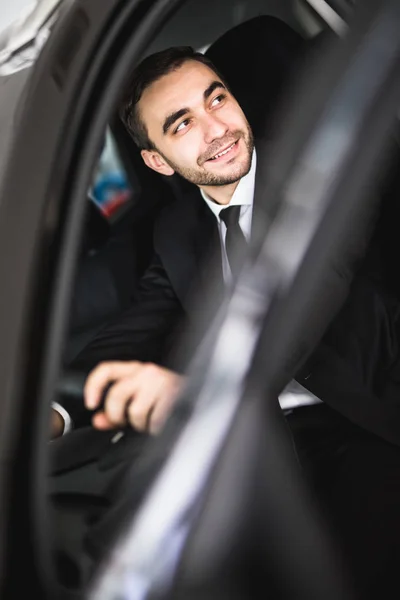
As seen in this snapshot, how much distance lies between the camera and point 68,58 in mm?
646

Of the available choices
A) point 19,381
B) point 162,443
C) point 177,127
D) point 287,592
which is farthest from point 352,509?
point 177,127

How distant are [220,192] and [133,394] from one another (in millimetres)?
428

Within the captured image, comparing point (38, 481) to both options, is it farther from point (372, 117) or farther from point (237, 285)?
point (372, 117)

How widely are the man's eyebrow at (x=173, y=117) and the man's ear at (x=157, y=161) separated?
7 cm

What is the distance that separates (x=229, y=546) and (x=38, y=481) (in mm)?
181

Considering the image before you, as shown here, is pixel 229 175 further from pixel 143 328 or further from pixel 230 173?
pixel 143 328

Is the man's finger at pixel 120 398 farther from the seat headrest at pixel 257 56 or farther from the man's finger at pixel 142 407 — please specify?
the seat headrest at pixel 257 56

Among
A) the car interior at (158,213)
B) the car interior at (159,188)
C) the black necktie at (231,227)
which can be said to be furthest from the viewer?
the car interior at (159,188)

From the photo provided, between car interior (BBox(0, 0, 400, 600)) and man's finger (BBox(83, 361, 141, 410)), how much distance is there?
0.11ft

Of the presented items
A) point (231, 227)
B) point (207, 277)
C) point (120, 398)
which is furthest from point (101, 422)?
point (231, 227)

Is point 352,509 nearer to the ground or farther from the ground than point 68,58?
nearer to the ground

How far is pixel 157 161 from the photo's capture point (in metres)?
1.00

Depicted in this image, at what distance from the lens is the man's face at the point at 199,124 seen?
2.78ft

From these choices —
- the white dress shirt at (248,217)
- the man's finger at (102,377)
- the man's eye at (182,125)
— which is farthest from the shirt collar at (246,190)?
the man's finger at (102,377)
